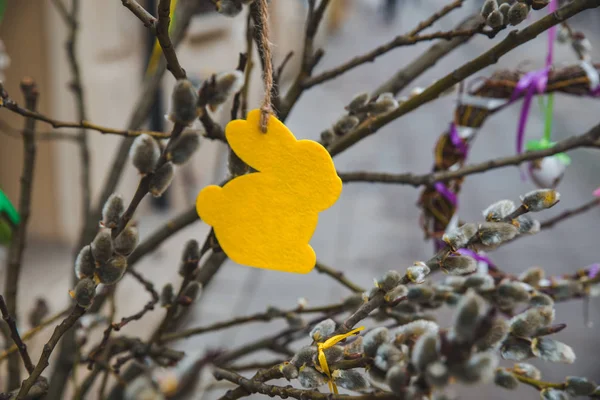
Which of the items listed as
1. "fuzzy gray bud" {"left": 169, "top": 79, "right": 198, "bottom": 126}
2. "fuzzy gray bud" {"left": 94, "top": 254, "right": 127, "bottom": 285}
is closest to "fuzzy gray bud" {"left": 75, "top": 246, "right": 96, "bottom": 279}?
"fuzzy gray bud" {"left": 94, "top": 254, "right": 127, "bottom": 285}

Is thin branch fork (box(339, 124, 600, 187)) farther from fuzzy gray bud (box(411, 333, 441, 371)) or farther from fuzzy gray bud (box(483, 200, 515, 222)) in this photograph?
fuzzy gray bud (box(411, 333, 441, 371))

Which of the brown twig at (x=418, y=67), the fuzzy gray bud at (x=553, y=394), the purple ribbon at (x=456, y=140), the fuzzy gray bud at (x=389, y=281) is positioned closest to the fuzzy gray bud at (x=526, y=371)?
the fuzzy gray bud at (x=553, y=394)

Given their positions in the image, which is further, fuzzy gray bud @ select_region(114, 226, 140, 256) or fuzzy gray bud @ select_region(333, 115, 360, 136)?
fuzzy gray bud @ select_region(333, 115, 360, 136)

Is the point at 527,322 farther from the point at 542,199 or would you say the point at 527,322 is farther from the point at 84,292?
the point at 84,292

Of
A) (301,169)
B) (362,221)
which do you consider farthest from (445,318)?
(301,169)

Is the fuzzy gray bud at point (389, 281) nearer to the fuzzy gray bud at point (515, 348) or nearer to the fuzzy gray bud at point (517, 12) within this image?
the fuzzy gray bud at point (515, 348)

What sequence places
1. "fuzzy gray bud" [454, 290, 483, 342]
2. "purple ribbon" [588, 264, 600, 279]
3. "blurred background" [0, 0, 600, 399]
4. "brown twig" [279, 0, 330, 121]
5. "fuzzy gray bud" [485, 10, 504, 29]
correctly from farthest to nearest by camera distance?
"blurred background" [0, 0, 600, 399]
"purple ribbon" [588, 264, 600, 279]
"brown twig" [279, 0, 330, 121]
"fuzzy gray bud" [485, 10, 504, 29]
"fuzzy gray bud" [454, 290, 483, 342]
